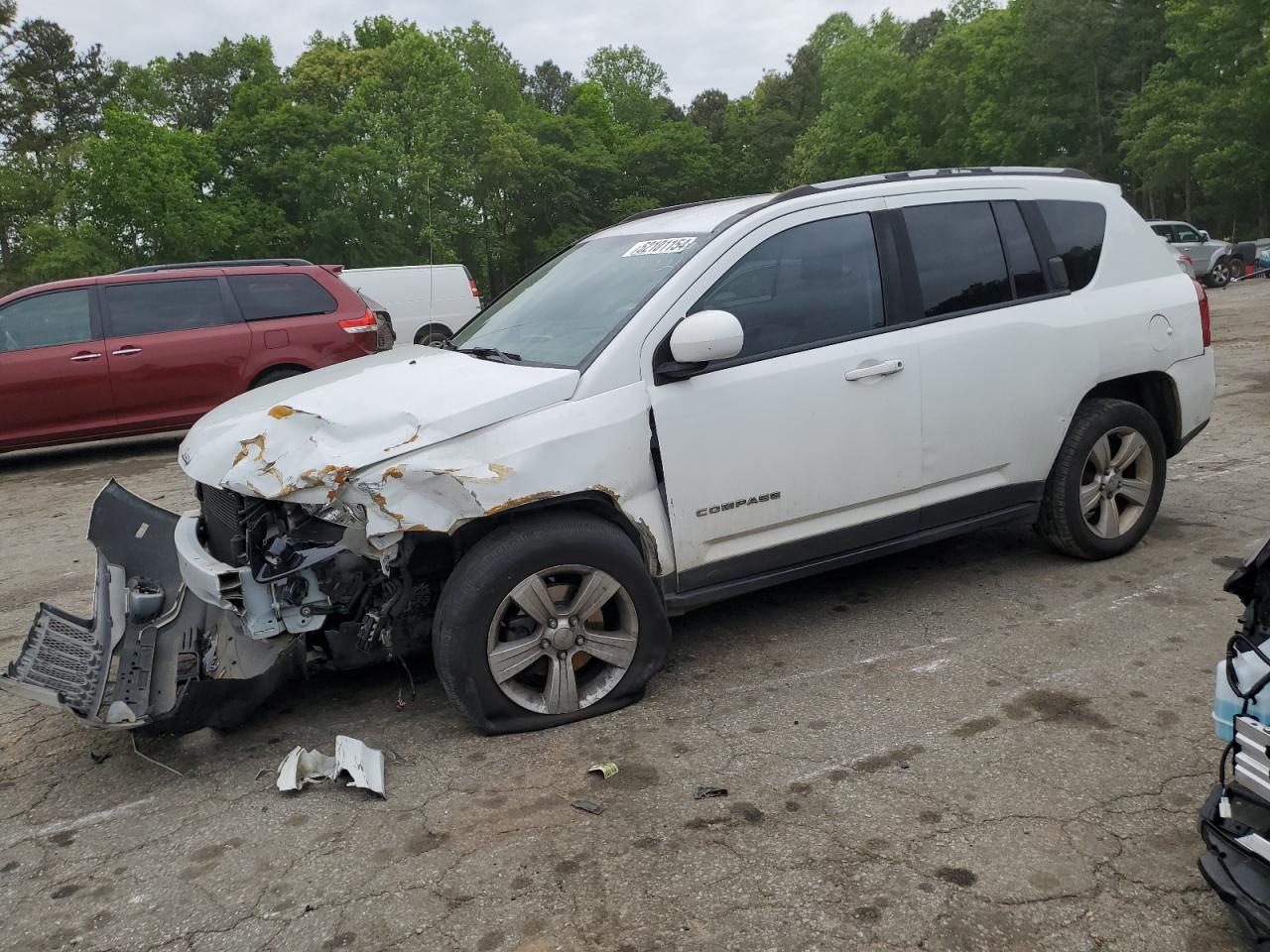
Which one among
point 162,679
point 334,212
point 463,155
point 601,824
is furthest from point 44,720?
point 463,155

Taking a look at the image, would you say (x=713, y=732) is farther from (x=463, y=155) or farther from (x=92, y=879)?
(x=463, y=155)

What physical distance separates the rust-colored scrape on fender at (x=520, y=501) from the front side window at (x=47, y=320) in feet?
26.2

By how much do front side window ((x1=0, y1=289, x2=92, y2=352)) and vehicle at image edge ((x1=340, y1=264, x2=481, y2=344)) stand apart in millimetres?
6518

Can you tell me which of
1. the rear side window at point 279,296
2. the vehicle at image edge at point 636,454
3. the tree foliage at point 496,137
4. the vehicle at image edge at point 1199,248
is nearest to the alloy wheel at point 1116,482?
the vehicle at image edge at point 636,454

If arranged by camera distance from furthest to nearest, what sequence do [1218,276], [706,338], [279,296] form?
[1218,276], [279,296], [706,338]

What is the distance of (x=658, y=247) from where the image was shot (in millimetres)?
4281

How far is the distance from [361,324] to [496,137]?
3823cm

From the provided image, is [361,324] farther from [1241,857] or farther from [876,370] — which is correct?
[1241,857]

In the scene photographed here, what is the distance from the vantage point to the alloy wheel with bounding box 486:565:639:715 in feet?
11.5

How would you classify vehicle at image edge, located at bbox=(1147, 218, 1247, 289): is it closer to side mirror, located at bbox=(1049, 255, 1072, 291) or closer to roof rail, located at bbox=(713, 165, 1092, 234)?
roof rail, located at bbox=(713, 165, 1092, 234)

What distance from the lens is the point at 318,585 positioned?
11.4 ft

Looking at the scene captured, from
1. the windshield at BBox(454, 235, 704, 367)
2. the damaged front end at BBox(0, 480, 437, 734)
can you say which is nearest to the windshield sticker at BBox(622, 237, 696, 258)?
the windshield at BBox(454, 235, 704, 367)

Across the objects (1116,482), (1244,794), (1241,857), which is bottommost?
(1241,857)

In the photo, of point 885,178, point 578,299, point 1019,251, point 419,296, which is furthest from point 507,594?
point 419,296
